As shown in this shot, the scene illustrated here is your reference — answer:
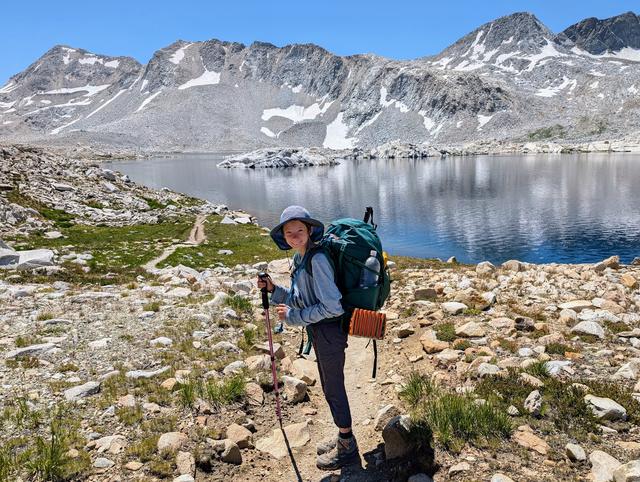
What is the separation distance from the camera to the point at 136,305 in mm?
13336

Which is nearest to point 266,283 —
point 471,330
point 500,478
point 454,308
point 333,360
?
point 333,360

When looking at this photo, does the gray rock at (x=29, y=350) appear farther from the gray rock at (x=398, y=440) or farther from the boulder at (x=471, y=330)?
the boulder at (x=471, y=330)

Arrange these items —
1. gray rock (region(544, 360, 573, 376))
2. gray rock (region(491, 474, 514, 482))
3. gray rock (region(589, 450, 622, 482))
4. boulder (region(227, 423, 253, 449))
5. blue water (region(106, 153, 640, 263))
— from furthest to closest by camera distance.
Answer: blue water (region(106, 153, 640, 263)) < gray rock (region(544, 360, 573, 376)) < boulder (region(227, 423, 253, 449)) < gray rock (region(491, 474, 514, 482)) < gray rock (region(589, 450, 622, 482))

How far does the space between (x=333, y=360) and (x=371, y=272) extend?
4.71 feet

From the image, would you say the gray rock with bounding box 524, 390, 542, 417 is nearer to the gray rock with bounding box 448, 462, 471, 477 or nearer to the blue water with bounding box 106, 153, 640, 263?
the gray rock with bounding box 448, 462, 471, 477

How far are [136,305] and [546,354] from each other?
35.9ft

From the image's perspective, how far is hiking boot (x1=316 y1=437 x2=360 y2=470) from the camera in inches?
260

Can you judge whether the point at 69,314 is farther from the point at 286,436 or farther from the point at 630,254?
the point at 630,254

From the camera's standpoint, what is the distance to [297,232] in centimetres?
597

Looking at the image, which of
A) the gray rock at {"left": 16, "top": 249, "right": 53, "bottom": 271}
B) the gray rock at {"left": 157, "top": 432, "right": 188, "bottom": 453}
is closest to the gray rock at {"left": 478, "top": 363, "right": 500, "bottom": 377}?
the gray rock at {"left": 157, "top": 432, "right": 188, "bottom": 453}

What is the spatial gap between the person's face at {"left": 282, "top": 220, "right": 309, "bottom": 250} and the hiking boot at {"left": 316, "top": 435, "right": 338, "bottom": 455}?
10.5 feet

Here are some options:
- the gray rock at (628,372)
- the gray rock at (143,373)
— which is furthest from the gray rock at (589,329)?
the gray rock at (143,373)

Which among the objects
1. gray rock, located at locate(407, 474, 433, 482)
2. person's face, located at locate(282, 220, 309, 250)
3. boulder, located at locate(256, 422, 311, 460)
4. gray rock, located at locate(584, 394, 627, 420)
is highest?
person's face, located at locate(282, 220, 309, 250)

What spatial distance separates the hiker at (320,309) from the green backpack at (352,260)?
0.45 feet
